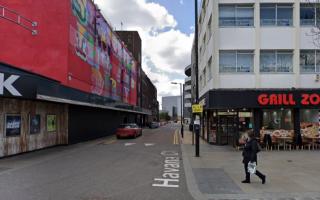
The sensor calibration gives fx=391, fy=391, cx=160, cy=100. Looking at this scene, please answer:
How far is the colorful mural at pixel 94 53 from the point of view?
28766mm

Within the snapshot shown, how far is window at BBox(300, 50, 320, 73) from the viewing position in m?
25.1

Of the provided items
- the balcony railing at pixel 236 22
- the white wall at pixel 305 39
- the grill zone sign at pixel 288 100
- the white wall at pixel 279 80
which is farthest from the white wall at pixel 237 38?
the grill zone sign at pixel 288 100

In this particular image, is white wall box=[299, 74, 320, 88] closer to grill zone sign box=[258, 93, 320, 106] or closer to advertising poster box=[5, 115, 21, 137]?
grill zone sign box=[258, 93, 320, 106]

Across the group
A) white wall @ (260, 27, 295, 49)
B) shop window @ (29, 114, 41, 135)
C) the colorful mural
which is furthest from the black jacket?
the colorful mural

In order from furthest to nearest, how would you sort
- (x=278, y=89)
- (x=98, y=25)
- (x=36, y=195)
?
1. (x=98, y=25)
2. (x=278, y=89)
3. (x=36, y=195)

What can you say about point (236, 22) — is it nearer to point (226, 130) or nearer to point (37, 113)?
point (226, 130)

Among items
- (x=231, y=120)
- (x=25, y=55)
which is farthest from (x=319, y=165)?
(x=25, y=55)

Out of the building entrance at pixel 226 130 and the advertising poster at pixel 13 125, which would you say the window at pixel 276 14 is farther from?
the advertising poster at pixel 13 125

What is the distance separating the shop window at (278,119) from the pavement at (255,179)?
21.6 feet

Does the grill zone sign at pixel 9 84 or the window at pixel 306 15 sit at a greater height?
the window at pixel 306 15

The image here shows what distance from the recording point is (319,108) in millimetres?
24891

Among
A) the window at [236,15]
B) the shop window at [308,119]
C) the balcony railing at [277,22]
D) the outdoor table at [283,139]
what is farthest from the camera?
the window at [236,15]

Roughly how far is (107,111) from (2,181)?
3271cm

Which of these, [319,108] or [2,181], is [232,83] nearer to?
[319,108]
